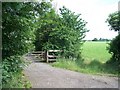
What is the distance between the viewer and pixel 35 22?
27.7 ft

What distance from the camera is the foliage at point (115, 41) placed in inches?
724

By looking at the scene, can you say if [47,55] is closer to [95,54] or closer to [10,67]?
[95,54]

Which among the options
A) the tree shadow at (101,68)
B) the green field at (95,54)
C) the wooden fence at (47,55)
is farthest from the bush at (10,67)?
the green field at (95,54)

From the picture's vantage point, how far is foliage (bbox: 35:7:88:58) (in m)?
19.8

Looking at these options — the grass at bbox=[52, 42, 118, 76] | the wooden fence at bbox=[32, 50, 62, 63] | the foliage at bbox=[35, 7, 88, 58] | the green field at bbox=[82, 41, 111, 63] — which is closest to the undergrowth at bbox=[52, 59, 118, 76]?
the grass at bbox=[52, 42, 118, 76]

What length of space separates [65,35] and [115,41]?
141 inches

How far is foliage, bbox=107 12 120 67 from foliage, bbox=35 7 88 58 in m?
2.78

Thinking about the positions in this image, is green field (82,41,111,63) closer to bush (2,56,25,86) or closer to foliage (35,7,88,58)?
foliage (35,7,88,58)

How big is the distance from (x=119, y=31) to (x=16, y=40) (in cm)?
1178

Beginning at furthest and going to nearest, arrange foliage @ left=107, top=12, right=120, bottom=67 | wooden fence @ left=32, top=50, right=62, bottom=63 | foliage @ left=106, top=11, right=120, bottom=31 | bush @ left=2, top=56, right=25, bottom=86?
wooden fence @ left=32, top=50, right=62, bottom=63
foliage @ left=106, top=11, right=120, bottom=31
foliage @ left=107, top=12, right=120, bottom=67
bush @ left=2, top=56, right=25, bottom=86

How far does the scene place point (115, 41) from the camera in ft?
60.6

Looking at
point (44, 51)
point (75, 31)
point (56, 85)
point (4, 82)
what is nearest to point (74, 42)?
point (75, 31)

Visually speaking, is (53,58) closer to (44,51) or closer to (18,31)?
(44,51)

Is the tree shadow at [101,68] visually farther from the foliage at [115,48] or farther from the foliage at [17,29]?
the foliage at [17,29]
